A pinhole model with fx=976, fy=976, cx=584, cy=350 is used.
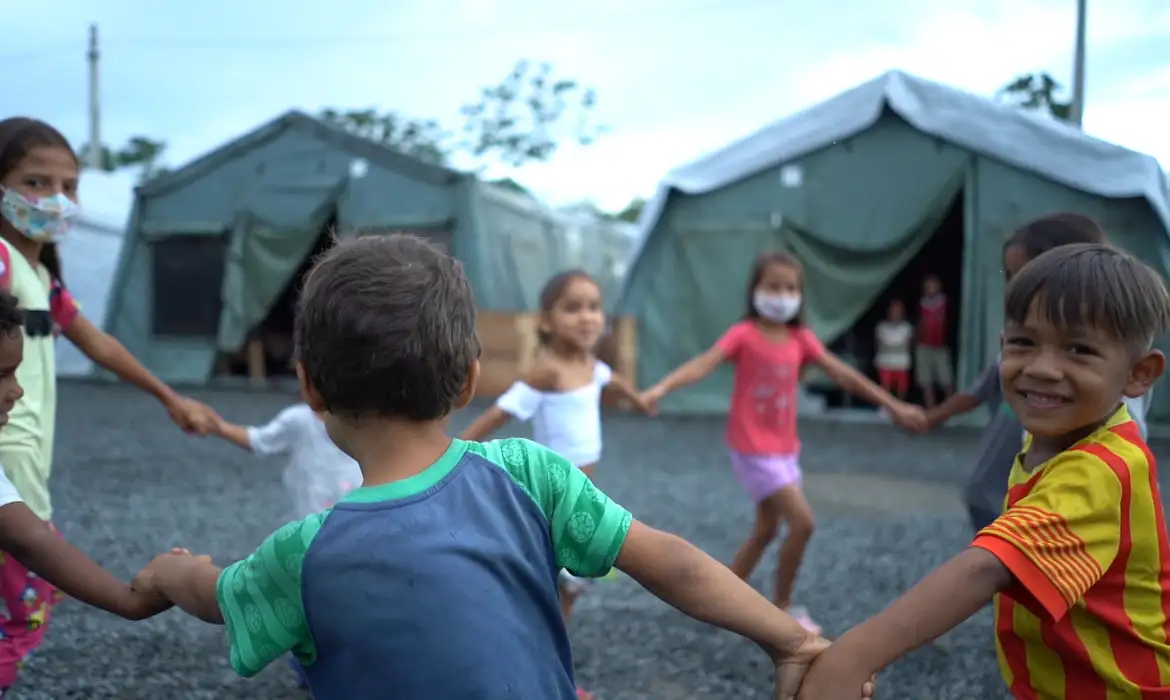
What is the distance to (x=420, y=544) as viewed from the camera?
139cm

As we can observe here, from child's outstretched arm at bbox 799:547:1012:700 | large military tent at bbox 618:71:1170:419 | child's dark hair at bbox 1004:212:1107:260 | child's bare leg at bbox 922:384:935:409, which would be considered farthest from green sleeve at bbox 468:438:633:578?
child's bare leg at bbox 922:384:935:409

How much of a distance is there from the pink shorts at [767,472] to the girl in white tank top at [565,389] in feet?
2.66

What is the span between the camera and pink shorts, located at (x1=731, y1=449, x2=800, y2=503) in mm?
4238

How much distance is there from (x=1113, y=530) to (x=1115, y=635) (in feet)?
0.76

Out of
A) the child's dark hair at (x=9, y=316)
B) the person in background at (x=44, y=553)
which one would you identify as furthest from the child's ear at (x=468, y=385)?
the child's dark hair at (x=9, y=316)

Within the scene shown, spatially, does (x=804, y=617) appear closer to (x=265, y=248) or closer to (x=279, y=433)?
(x=279, y=433)

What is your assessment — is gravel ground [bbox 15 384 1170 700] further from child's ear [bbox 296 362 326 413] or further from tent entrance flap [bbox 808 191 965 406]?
tent entrance flap [bbox 808 191 965 406]

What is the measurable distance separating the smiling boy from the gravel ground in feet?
5.93

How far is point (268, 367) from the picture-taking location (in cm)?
1656

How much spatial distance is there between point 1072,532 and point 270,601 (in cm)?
129

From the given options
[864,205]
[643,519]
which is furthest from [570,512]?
[864,205]

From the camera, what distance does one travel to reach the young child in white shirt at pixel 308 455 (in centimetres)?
340

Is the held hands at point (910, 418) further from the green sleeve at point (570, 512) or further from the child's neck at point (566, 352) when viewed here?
the green sleeve at point (570, 512)

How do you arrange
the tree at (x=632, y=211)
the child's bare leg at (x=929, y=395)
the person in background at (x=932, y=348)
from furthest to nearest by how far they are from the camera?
the tree at (x=632, y=211) → the child's bare leg at (x=929, y=395) → the person in background at (x=932, y=348)
